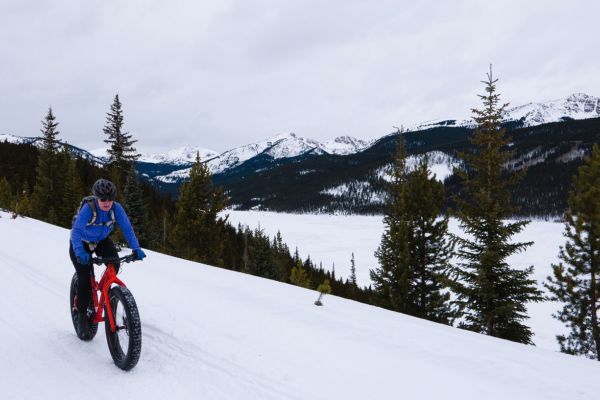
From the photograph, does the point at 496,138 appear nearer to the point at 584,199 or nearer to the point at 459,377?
the point at 584,199

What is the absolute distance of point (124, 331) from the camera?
417cm

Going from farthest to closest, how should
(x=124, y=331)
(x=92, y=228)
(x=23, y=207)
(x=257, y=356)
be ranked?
(x=23, y=207)
(x=257, y=356)
(x=92, y=228)
(x=124, y=331)

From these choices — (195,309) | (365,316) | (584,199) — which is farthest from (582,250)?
(195,309)

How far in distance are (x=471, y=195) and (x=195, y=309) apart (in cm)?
1409

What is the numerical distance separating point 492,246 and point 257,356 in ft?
46.4

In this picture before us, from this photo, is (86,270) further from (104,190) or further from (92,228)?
(104,190)

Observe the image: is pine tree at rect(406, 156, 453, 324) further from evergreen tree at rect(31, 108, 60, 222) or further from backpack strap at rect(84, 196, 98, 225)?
evergreen tree at rect(31, 108, 60, 222)

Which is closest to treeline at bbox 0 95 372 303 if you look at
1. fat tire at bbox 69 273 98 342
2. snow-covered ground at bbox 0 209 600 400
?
snow-covered ground at bbox 0 209 600 400

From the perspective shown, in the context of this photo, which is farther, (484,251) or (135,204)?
(135,204)

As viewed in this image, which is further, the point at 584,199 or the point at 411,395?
the point at 584,199

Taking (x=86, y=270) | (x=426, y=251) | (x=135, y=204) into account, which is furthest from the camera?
(x=135, y=204)

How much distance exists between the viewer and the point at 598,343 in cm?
1809

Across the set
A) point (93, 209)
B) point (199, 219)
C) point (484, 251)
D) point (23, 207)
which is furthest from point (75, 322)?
point (23, 207)

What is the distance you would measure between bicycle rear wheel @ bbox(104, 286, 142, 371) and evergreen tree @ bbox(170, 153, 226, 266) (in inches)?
896
